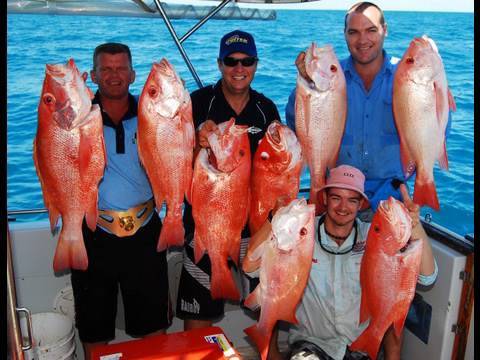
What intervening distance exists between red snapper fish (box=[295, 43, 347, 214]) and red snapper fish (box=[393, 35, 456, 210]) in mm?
279

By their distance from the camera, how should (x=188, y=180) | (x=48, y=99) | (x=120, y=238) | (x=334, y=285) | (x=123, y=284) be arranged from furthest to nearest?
(x=123, y=284), (x=120, y=238), (x=334, y=285), (x=188, y=180), (x=48, y=99)

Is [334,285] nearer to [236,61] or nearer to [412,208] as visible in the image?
[412,208]

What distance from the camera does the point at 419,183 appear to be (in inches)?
101

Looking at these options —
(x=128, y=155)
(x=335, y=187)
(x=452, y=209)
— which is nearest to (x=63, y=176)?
(x=128, y=155)

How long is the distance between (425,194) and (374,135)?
62 centimetres

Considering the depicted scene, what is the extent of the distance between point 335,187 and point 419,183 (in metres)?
0.41

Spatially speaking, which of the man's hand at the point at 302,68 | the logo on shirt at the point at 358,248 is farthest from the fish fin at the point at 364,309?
the man's hand at the point at 302,68

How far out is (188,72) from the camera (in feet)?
56.3

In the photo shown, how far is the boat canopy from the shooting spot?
3.89 meters

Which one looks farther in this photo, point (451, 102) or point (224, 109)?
point (224, 109)

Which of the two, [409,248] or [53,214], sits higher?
[53,214]

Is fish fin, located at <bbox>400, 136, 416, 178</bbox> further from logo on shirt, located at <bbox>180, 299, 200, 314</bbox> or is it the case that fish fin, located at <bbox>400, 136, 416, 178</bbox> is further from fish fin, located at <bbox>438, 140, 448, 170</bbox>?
logo on shirt, located at <bbox>180, 299, 200, 314</bbox>

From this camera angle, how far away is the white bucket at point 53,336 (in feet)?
10.3

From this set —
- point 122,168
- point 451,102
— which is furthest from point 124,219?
point 451,102
